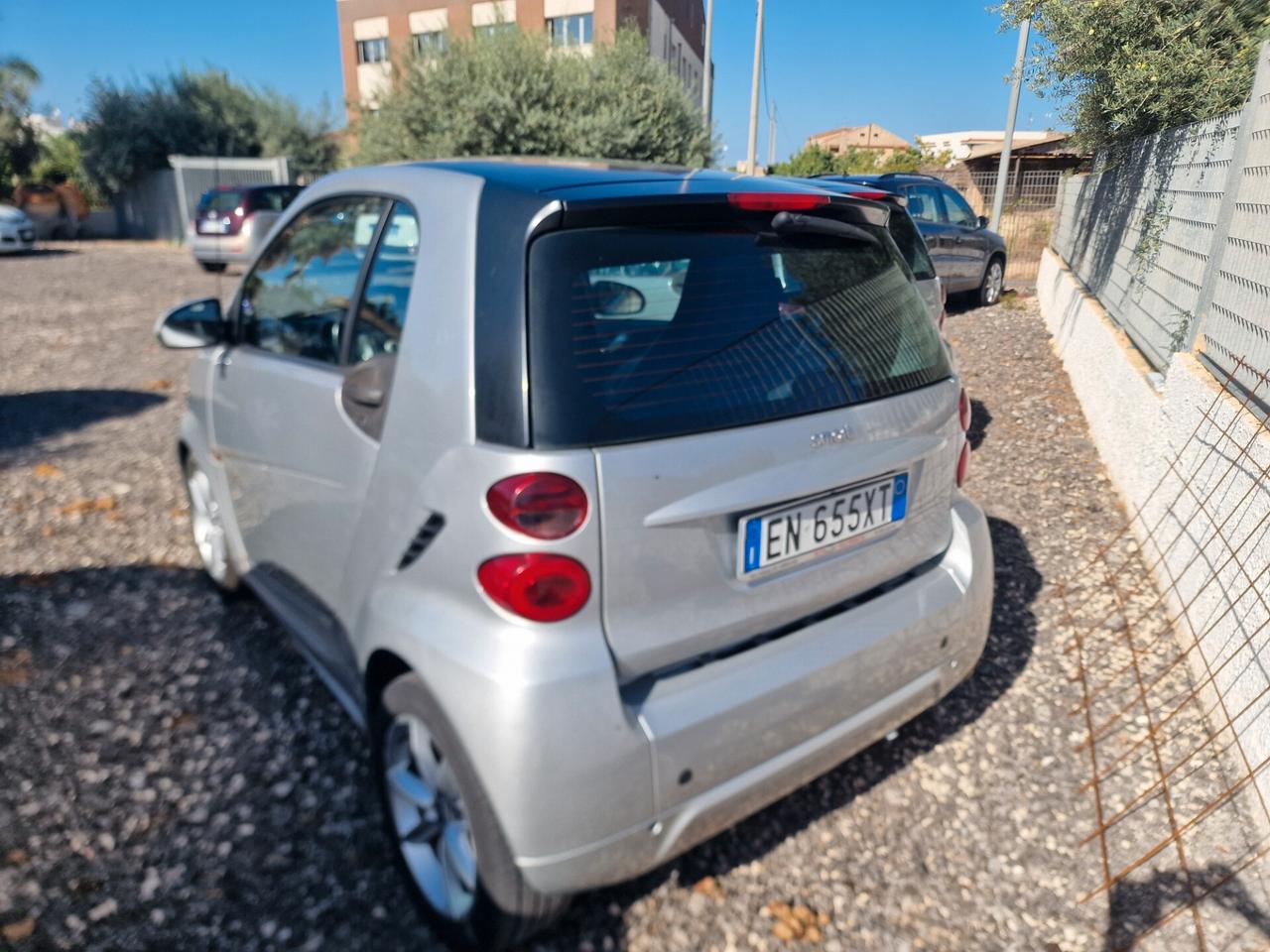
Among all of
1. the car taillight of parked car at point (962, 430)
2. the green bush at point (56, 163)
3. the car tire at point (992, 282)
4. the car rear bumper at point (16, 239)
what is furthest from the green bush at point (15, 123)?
the car taillight of parked car at point (962, 430)

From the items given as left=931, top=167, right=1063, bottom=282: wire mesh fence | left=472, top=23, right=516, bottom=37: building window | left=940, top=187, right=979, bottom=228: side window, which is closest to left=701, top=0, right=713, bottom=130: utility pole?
left=472, top=23, right=516, bottom=37: building window

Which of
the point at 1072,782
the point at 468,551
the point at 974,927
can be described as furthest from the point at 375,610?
the point at 1072,782

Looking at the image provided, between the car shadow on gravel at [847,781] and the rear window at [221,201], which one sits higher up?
the rear window at [221,201]

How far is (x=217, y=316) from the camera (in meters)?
3.29

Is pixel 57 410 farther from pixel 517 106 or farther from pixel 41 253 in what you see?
pixel 41 253

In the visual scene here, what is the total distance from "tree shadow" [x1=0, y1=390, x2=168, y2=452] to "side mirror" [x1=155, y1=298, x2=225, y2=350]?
370cm

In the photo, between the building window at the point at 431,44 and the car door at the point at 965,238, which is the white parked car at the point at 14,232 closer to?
the building window at the point at 431,44

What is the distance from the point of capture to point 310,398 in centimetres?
256

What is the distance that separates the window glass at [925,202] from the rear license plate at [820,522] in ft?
31.4

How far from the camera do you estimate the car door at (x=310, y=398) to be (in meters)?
2.33

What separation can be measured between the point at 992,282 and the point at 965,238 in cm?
142

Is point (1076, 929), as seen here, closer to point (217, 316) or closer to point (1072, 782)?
point (1072, 782)

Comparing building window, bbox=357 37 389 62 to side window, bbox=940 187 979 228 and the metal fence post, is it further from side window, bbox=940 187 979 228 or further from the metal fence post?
the metal fence post

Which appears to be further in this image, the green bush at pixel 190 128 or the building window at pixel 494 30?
the green bush at pixel 190 128
